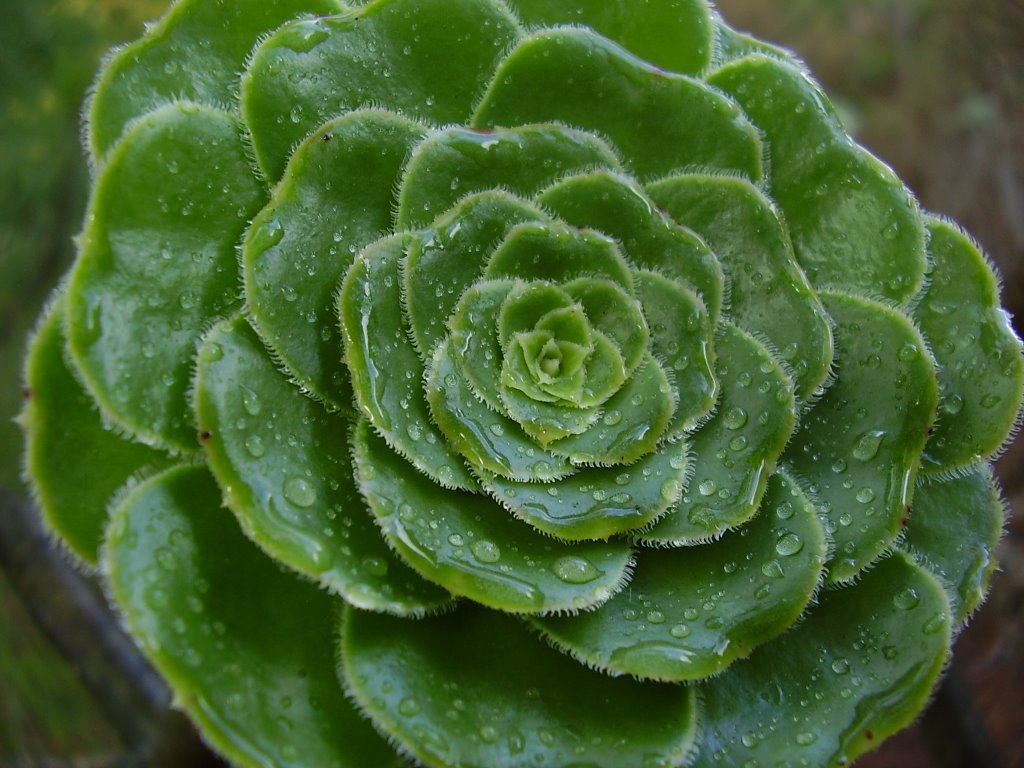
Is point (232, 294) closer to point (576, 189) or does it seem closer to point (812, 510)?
point (576, 189)

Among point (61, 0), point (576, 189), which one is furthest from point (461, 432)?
point (61, 0)

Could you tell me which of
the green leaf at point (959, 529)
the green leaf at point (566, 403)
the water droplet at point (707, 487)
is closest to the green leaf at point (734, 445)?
the water droplet at point (707, 487)

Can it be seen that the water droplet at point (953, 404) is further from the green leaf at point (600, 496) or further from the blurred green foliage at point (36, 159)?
the blurred green foliage at point (36, 159)

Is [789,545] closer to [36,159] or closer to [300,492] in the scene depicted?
[300,492]

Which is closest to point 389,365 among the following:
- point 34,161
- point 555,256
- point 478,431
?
point 478,431

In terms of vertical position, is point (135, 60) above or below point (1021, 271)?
above

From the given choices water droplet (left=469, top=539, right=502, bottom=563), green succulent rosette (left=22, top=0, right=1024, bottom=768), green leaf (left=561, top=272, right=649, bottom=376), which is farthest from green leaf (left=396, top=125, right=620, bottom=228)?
water droplet (left=469, top=539, right=502, bottom=563)

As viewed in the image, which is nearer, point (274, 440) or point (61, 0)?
point (274, 440)
